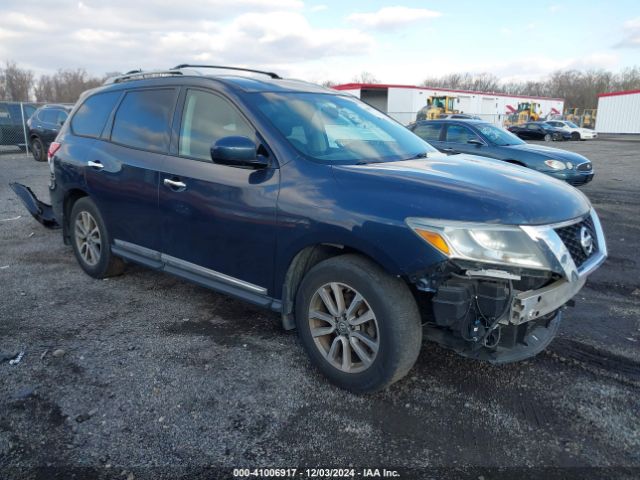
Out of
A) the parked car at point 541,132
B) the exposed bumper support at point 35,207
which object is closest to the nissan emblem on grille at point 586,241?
the exposed bumper support at point 35,207

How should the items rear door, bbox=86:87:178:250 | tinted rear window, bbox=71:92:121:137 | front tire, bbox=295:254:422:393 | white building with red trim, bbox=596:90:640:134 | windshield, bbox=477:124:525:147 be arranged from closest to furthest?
1. front tire, bbox=295:254:422:393
2. rear door, bbox=86:87:178:250
3. tinted rear window, bbox=71:92:121:137
4. windshield, bbox=477:124:525:147
5. white building with red trim, bbox=596:90:640:134

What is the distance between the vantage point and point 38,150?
16500 mm

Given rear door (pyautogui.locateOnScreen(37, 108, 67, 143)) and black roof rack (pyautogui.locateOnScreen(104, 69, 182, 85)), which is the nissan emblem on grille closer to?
black roof rack (pyautogui.locateOnScreen(104, 69, 182, 85))

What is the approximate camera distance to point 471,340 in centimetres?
265

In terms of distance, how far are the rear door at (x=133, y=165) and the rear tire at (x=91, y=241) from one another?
6.2 inches

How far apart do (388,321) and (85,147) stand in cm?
361

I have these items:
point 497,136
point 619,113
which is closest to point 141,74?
point 497,136

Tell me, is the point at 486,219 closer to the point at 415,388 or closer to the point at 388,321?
the point at 388,321

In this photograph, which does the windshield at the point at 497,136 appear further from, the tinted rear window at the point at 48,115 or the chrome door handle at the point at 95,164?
the tinted rear window at the point at 48,115

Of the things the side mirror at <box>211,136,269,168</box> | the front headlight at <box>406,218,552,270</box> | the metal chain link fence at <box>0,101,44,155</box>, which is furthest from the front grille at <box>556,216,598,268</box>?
the metal chain link fence at <box>0,101,44,155</box>

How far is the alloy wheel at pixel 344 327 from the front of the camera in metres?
2.86

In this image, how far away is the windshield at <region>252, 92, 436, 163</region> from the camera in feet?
10.9

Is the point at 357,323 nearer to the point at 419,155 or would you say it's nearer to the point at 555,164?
the point at 419,155

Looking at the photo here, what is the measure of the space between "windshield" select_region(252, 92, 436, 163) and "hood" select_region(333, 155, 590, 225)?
0.29 meters
